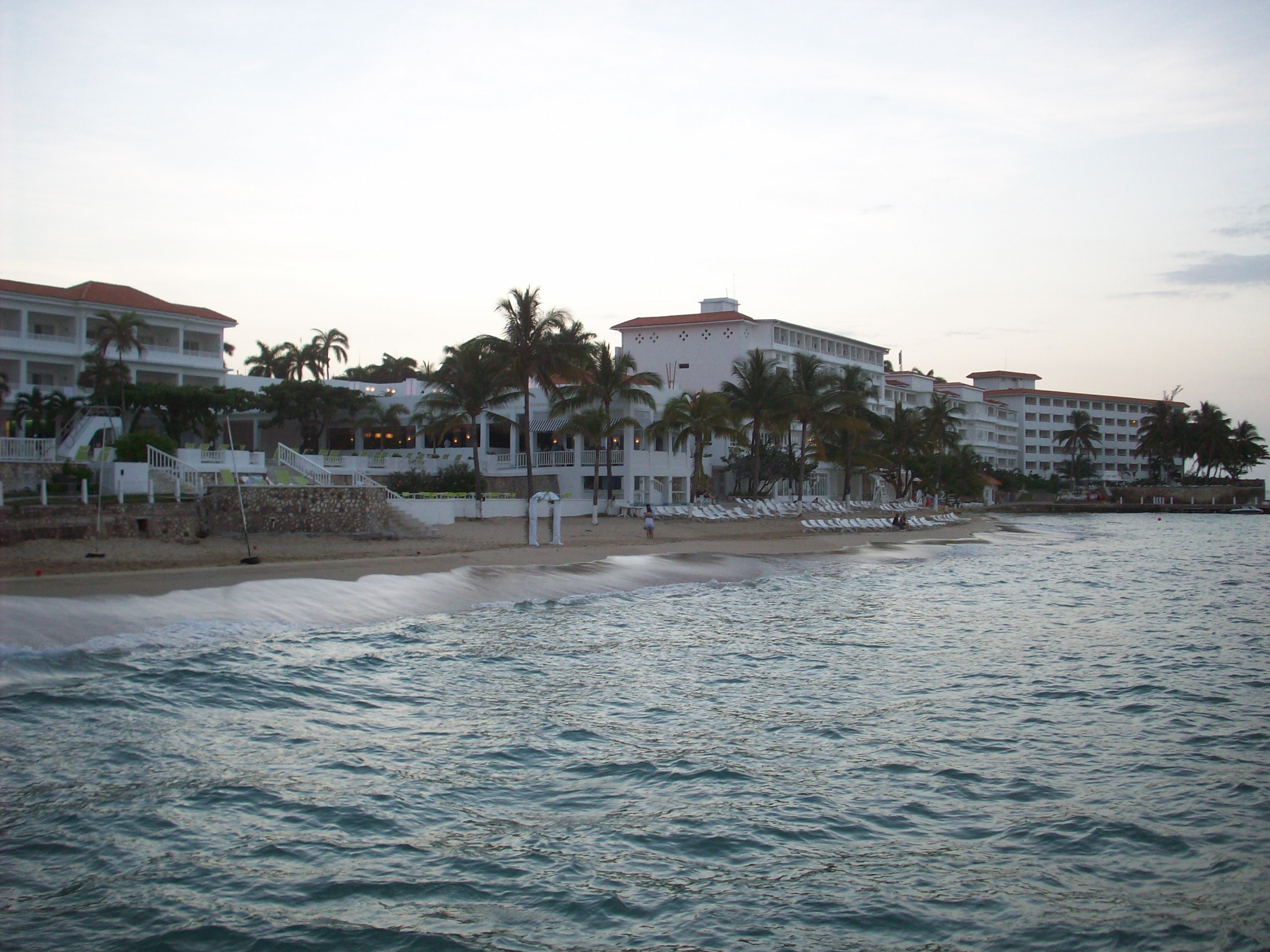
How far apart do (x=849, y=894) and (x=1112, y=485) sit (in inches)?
4988

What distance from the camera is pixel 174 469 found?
1059 inches

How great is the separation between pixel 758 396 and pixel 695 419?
252 inches

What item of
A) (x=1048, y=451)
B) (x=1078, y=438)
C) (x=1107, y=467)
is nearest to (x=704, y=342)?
(x=1078, y=438)

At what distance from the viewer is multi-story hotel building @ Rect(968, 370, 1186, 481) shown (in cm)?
12738

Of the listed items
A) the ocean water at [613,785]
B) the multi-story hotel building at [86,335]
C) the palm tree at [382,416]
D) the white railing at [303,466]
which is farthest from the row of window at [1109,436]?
the ocean water at [613,785]

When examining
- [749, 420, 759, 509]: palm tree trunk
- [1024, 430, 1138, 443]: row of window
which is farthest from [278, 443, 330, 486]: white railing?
[1024, 430, 1138, 443]: row of window

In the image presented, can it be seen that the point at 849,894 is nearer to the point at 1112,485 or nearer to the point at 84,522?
the point at 84,522

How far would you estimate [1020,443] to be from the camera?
127m

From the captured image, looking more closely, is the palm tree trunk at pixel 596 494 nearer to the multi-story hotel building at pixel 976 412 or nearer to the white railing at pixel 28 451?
the white railing at pixel 28 451

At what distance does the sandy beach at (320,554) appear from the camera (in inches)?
681

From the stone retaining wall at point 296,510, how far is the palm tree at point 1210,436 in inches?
4189

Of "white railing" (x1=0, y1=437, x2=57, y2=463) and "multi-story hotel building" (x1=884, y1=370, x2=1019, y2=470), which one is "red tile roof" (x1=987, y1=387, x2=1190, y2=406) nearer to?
"multi-story hotel building" (x1=884, y1=370, x2=1019, y2=470)

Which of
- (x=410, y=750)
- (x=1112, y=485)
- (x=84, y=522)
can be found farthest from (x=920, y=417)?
(x=410, y=750)

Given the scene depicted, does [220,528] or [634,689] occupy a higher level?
[220,528]
